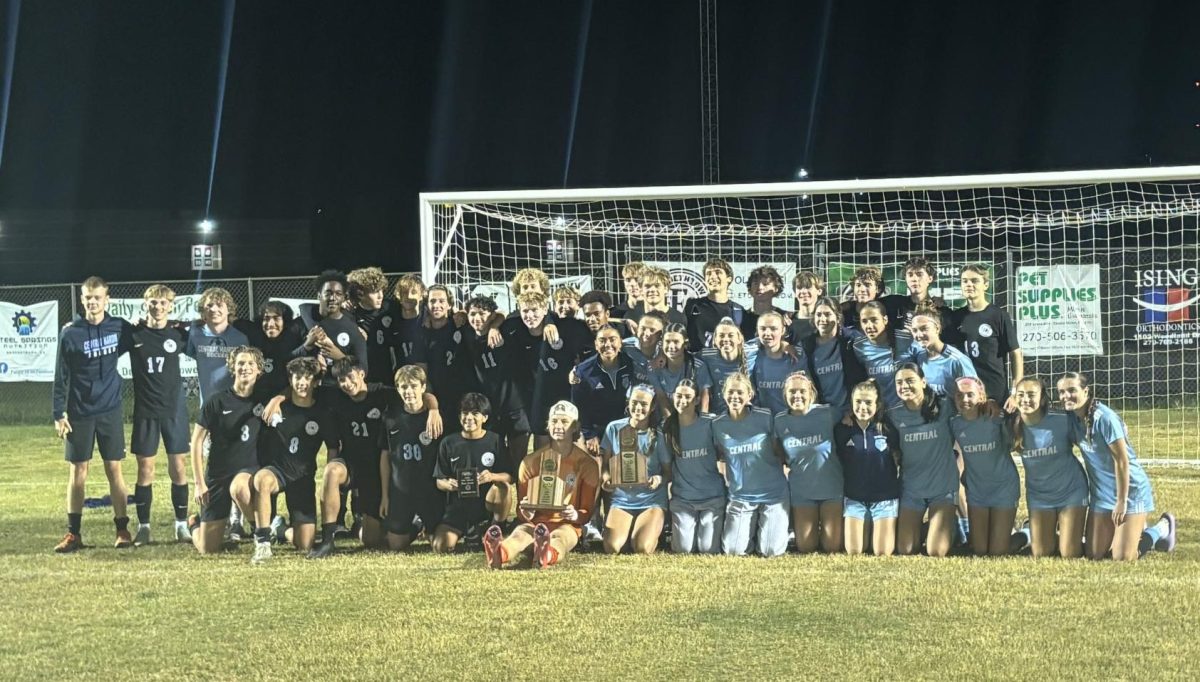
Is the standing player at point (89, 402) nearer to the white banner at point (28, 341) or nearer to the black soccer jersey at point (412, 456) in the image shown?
the black soccer jersey at point (412, 456)

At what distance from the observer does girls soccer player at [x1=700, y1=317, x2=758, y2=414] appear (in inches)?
286

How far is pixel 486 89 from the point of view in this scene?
31812 mm

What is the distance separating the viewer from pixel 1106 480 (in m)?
6.68

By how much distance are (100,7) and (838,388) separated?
1031 inches

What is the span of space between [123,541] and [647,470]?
361 centimetres

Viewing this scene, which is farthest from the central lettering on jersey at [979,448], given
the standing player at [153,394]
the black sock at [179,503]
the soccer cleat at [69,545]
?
the soccer cleat at [69,545]

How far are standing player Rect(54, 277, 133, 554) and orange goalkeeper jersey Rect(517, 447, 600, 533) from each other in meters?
2.86

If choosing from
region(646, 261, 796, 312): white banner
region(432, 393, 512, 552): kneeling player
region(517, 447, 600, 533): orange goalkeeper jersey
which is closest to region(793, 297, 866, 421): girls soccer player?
region(517, 447, 600, 533): orange goalkeeper jersey

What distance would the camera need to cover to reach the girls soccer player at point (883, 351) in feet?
24.2

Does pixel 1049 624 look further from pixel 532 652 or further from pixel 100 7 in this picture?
pixel 100 7

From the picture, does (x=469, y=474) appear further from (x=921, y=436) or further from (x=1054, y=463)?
(x=1054, y=463)

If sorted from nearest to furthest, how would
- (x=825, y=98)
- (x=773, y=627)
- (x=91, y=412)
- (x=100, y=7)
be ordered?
(x=773, y=627) < (x=91, y=412) < (x=100, y=7) < (x=825, y=98)

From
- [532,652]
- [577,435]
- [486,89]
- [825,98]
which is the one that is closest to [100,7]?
[486,89]

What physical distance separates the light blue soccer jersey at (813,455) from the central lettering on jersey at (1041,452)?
3.58 feet
